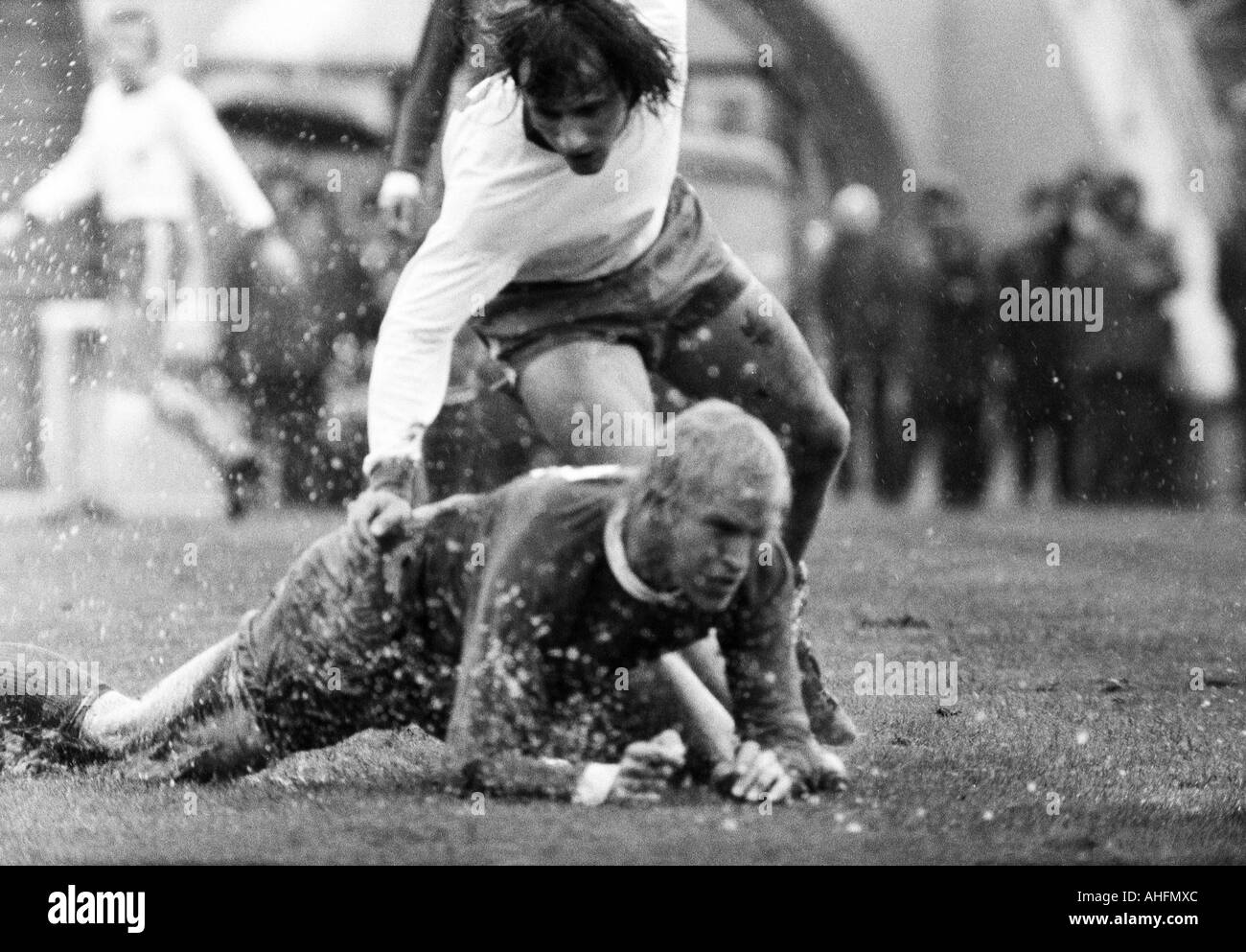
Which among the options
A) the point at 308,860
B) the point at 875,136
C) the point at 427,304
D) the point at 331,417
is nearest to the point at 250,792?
the point at 308,860

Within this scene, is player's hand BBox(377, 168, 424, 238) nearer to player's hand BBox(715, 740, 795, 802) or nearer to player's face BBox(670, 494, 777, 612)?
player's face BBox(670, 494, 777, 612)

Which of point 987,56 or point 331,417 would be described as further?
point 331,417

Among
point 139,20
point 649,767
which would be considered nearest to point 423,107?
point 139,20

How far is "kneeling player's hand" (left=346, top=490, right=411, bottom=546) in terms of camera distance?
389 cm

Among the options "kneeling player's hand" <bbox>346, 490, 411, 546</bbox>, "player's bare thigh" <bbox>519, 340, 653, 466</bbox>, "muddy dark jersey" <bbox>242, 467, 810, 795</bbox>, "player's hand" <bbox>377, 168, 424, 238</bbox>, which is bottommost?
"muddy dark jersey" <bbox>242, 467, 810, 795</bbox>

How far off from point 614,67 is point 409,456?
0.83m

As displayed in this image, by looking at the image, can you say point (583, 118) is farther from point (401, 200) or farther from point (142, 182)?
point (142, 182)

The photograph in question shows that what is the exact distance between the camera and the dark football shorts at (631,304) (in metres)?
4.19

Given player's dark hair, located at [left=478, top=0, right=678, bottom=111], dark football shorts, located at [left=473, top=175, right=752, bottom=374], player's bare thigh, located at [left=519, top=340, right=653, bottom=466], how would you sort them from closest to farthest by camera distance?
player's dark hair, located at [left=478, top=0, right=678, bottom=111] < player's bare thigh, located at [left=519, top=340, right=653, bottom=466] < dark football shorts, located at [left=473, top=175, right=752, bottom=374]

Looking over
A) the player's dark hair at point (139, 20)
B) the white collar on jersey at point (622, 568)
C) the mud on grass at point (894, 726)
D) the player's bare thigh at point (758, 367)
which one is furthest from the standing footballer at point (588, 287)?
the player's dark hair at point (139, 20)

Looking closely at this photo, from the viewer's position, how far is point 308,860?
12.7 feet

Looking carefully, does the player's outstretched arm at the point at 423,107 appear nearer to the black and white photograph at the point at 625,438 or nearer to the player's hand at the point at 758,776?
the black and white photograph at the point at 625,438

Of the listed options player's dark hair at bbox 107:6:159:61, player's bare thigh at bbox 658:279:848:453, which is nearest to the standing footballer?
player's bare thigh at bbox 658:279:848:453
